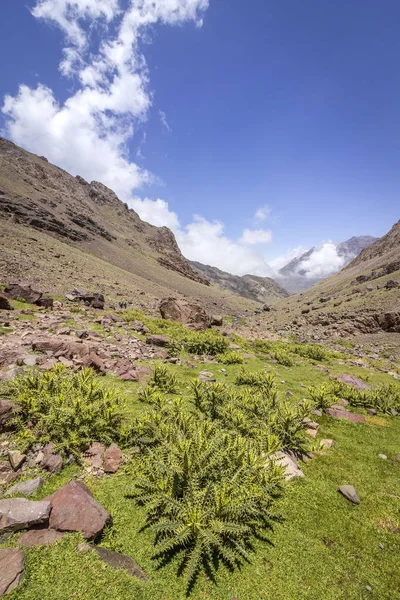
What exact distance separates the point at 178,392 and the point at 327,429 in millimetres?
4641

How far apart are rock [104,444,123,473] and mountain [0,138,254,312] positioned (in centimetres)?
2301

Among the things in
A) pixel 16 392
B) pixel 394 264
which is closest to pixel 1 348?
pixel 16 392

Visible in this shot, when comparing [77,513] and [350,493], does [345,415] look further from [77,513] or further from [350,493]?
[77,513]

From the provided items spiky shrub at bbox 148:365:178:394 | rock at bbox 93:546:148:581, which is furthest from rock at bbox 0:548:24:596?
spiky shrub at bbox 148:365:178:394

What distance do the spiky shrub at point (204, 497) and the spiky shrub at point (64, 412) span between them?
126cm

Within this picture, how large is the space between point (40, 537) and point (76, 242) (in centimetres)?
8209

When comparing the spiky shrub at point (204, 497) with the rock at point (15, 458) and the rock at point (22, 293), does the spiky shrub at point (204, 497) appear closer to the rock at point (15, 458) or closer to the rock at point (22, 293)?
the rock at point (15, 458)

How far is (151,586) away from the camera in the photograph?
128 inches

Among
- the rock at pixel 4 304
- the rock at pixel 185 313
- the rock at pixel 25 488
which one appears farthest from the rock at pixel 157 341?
the rock at pixel 25 488

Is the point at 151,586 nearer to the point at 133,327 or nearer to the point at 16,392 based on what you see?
the point at 16,392

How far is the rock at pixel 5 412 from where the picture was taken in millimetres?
5569

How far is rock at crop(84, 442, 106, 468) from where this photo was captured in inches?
206

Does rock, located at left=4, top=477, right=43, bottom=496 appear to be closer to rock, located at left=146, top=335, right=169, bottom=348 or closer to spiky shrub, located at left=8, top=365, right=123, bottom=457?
spiky shrub, located at left=8, top=365, right=123, bottom=457

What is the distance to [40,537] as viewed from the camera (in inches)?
137
